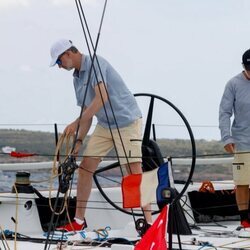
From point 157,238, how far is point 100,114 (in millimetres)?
1838

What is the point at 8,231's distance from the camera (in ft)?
20.3

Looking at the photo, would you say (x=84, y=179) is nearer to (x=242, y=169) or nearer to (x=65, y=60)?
(x=65, y=60)

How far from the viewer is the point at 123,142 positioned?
635 centimetres

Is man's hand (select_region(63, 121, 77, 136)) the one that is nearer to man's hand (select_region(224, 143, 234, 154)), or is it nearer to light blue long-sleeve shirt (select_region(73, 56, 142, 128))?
light blue long-sleeve shirt (select_region(73, 56, 142, 128))

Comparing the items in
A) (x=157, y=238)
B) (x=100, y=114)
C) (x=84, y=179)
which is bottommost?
(x=157, y=238)

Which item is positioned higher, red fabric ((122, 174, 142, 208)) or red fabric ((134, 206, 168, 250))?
red fabric ((122, 174, 142, 208))

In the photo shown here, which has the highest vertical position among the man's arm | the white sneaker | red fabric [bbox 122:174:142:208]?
the man's arm

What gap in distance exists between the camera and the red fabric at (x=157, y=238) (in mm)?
4742

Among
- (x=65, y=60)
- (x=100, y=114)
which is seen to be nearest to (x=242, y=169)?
(x=100, y=114)

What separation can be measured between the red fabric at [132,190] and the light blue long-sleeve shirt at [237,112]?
4.44ft

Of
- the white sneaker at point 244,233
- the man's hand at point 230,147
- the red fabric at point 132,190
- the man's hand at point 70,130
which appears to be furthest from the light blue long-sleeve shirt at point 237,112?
the red fabric at point 132,190

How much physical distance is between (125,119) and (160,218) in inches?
62.1

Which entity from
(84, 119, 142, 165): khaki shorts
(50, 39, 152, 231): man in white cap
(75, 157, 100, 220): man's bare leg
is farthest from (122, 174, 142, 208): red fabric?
(75, 157, 100, 220): man's bare leg

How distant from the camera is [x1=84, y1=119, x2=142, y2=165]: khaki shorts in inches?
249
